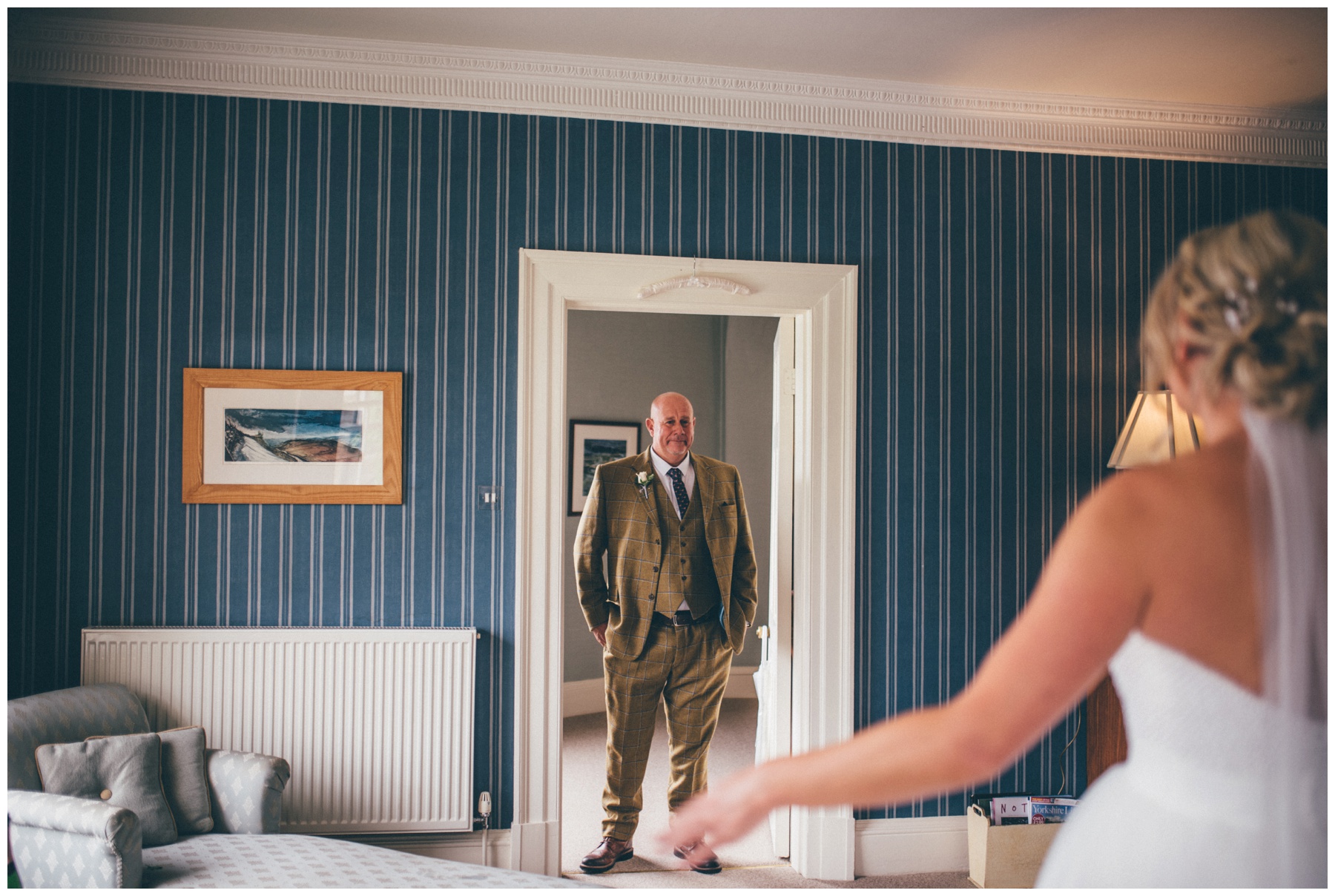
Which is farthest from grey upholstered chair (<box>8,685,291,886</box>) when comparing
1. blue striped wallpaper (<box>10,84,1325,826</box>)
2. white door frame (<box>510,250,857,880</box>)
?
white door frame (<box>510,250,857,880</box>)

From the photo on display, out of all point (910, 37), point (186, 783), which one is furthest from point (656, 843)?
point (910, 37)

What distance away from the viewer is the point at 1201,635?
91 centimetres

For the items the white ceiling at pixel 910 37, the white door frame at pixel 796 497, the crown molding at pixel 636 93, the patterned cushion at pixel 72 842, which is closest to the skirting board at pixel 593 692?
the white door frame at pixel 796 497

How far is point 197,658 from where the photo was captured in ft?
8.98

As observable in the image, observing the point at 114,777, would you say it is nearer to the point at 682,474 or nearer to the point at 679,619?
the point at 679,619

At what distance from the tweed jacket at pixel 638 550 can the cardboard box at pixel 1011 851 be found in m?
1.11

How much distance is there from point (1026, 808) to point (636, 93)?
2.93m

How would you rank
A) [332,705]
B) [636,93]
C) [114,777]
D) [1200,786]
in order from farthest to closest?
[636,93], [332,705], [114,777], [1200,786]

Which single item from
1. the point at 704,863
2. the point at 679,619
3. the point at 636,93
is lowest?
the point at 704,863

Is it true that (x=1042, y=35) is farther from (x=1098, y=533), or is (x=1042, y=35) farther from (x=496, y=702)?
(x=496, y=702)

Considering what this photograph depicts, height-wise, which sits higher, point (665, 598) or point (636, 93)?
point (636, 93)

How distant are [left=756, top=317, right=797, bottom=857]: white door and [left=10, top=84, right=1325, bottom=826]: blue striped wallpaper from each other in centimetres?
29

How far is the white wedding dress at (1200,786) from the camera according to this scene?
94cm

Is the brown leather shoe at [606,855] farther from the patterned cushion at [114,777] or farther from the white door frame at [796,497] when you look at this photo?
the patterned cushion at [114,777]
